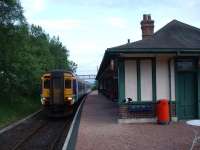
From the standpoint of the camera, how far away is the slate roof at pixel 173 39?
17.4m

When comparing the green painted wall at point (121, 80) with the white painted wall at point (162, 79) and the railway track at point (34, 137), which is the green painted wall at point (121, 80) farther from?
the railway track at point (34, 137)

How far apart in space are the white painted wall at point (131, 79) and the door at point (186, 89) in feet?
5.66

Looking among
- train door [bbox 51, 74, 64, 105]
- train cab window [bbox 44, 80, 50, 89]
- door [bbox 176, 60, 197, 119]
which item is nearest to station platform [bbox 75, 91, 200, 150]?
door [bbox 176, 60, 197, 119]

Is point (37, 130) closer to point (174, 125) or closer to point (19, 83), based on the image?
point (174, 125)

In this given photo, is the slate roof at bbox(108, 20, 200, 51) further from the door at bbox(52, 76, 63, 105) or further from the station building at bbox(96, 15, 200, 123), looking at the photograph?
the door at bbox(52, 76, 63, 105)

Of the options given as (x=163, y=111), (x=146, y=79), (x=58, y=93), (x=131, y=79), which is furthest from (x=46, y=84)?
(x=163, y=111)

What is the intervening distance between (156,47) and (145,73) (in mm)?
1284

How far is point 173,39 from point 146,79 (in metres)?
2.41

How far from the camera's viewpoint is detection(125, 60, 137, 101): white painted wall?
17.8 m

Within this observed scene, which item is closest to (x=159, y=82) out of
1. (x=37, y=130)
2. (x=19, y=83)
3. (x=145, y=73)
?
(x=145, y=73)

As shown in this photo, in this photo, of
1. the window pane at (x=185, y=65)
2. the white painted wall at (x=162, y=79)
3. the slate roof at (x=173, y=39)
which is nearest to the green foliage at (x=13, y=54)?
the slate roof at (x=173, y=39)

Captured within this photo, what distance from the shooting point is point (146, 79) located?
17906 mm

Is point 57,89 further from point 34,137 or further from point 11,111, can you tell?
point 34,137

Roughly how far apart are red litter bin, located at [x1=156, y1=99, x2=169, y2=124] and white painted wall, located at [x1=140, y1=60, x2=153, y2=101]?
86 centimetres
